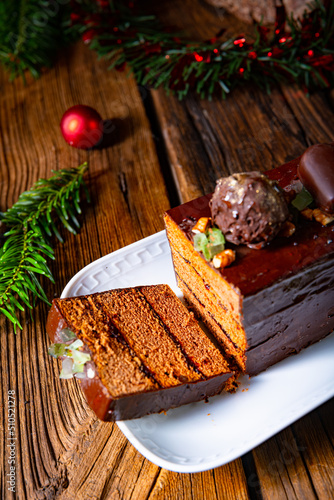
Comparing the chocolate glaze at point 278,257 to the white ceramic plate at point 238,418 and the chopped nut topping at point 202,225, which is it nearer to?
the chopped nut topping at point 202,225

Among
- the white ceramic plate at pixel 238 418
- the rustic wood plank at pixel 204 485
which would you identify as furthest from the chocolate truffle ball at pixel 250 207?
the rustic wood plank at pixel 204 485

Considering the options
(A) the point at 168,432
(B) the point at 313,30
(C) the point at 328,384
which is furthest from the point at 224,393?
(B) the point at 313,30

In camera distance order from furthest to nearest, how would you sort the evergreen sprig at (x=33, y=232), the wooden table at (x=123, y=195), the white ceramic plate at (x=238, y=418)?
the evergreen sprig at (x=33, y=232), the wooden table at (x=123, y=195), the white ceramic plate at (x=238, y=418)

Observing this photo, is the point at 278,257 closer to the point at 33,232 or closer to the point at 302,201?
the point at 302,201

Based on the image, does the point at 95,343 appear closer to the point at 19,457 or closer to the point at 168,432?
the point at 168,432

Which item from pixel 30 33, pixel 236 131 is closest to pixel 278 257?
pixel 236 131

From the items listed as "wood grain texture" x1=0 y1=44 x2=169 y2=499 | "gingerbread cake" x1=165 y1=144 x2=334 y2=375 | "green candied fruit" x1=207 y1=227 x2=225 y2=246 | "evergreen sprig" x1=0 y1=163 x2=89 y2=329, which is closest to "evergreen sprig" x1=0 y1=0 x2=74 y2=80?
"wood grain texture" x1=0 y1=44 x2=169 y2=499

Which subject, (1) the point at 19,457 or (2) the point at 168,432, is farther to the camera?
(1) the point at 19,457
